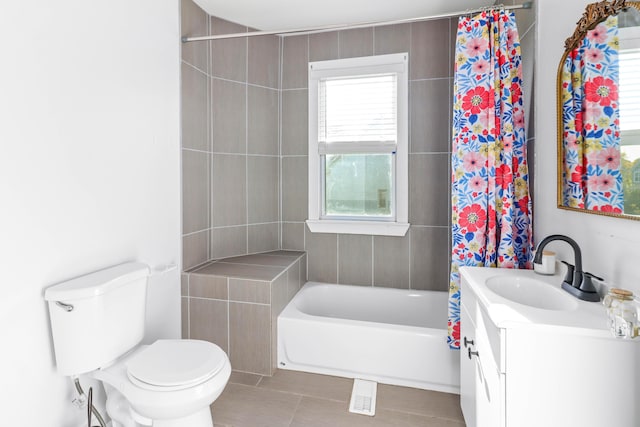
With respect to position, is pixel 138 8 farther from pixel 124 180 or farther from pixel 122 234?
pixel 122 234

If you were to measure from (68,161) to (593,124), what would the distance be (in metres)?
2.16

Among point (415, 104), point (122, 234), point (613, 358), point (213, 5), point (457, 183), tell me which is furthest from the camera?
point (415, 104)

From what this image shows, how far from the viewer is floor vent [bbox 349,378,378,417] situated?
1.84 meters

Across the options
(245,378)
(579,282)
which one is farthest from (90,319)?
(579,282)

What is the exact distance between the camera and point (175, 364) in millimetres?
1463

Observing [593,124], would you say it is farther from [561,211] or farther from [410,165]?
[410,165]

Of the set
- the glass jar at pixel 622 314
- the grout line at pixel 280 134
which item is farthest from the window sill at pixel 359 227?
the glass jar at pixel 622 314

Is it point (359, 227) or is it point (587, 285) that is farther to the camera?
point (359, 227)

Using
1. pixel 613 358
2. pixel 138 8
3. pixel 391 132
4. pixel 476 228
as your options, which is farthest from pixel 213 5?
pixel 613 358

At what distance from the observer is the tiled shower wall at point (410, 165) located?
2604 millimetres

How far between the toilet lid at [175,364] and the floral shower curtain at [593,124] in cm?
168

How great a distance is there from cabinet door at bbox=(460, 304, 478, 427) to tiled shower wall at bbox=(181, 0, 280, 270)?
1.76 metres

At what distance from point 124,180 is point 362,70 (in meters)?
1.94

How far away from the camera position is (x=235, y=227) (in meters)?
2.75
